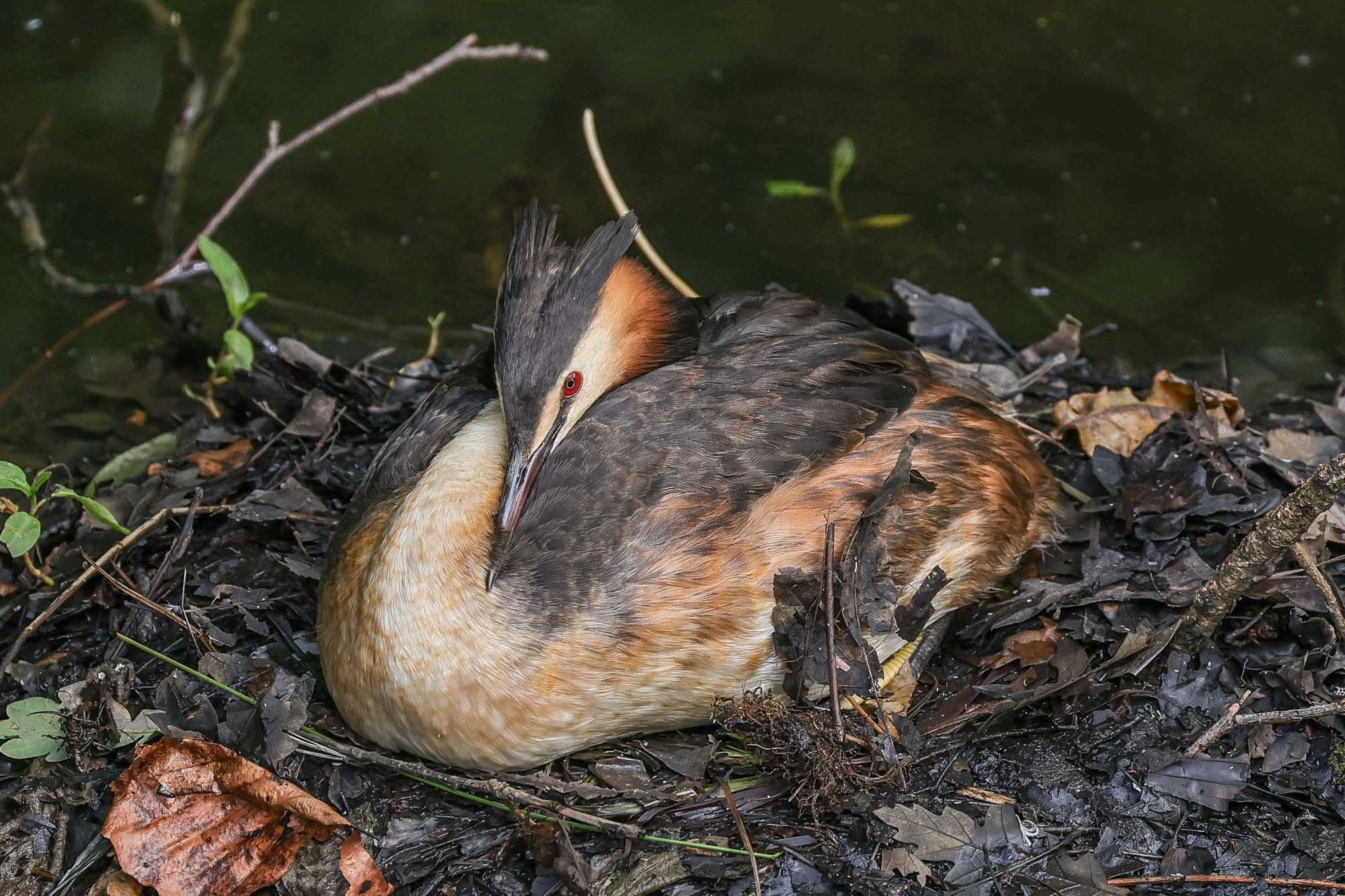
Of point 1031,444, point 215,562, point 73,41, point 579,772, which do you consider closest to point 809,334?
point 1031,444

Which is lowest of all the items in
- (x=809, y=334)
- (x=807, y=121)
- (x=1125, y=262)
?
(x=1125, y=262)

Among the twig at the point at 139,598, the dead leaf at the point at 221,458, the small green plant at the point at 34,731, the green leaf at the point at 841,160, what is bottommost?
the small green plant at the point at 34,731

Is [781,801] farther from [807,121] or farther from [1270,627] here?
[807,121]

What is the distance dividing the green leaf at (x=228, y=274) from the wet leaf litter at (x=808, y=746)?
698 millimetres

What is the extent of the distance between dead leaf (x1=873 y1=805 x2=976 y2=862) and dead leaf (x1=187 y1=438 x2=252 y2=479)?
104 inches

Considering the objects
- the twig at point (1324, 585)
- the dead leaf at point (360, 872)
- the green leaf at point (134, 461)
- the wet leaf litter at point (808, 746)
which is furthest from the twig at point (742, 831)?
the green leaf at point (134, 461)

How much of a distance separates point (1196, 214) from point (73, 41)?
5.75 meters

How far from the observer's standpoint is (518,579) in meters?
3.54

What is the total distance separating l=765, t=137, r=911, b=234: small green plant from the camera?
5926mm

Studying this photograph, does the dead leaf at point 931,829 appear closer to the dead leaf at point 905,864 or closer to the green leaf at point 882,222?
the dead leaf at point 905,864

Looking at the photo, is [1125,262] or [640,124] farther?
[640,124]

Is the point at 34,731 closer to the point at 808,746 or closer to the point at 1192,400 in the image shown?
the point at 808,746

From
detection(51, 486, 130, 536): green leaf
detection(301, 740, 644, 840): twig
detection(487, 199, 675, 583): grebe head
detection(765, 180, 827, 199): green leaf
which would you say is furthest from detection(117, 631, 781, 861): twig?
detection(765, 180, 827, 199): green leaf

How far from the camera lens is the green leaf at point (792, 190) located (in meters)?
5.87
